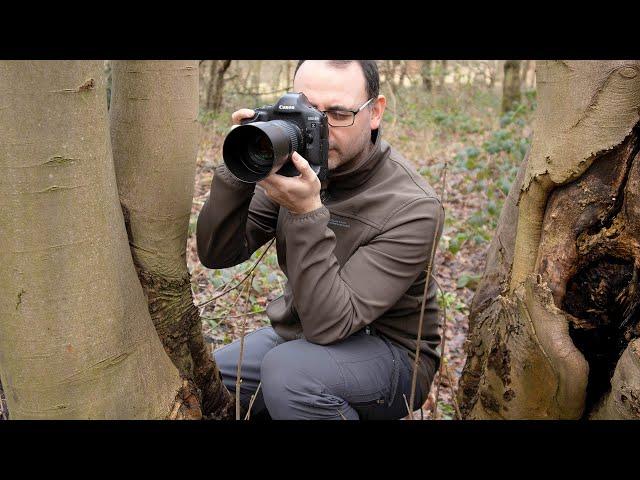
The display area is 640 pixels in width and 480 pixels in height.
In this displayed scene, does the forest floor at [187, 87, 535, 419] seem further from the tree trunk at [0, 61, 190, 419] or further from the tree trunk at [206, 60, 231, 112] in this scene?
the tree trunk at [0, 61, 190, 419]

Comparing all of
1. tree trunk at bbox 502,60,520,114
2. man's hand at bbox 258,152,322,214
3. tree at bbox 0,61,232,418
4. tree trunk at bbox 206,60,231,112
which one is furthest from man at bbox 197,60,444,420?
tree trunk at bbox 502,60,520,114

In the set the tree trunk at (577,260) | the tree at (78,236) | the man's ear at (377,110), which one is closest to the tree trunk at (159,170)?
the tree at (78,236)

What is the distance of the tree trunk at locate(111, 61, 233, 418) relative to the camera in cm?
177

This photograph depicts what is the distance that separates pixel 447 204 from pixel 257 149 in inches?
172

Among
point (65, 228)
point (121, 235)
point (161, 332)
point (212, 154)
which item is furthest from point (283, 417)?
point (212, 154)

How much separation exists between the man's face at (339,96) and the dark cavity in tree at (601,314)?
858 millimetres

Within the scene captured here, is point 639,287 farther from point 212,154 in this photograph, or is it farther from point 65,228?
point 212,154

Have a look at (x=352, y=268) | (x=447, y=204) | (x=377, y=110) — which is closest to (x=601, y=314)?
(x=352, y=268)

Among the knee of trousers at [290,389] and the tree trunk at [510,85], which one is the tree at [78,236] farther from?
the tree trunk at [510,85]

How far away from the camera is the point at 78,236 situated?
1453mm

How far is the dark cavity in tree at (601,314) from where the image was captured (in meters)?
1.77

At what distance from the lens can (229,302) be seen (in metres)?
3.77

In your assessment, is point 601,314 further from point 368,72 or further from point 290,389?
point 368,72

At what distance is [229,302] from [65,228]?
2377 mm
